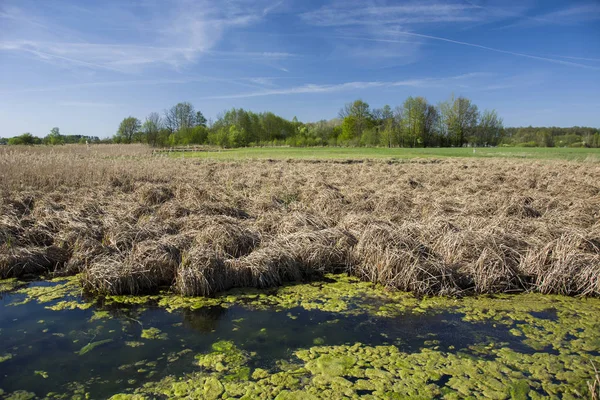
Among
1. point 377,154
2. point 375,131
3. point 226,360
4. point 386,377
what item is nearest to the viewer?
point 386,377

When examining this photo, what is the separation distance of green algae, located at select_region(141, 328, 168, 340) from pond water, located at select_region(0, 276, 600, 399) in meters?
0.01

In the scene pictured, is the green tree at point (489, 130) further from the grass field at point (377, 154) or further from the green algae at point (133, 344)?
the green algae at point (133, 344)

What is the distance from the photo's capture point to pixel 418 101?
67688mm

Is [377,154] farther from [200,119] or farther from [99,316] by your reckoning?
[200,119]

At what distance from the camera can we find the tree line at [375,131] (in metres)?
64.0

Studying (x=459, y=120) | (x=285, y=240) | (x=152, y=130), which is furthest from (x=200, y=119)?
(x=285, y=240)

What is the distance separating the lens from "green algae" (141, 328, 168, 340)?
464cm

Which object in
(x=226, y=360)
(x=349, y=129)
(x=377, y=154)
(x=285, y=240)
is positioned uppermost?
(x=349, y=129)

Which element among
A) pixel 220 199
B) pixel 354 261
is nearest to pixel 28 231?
pixel 220 199

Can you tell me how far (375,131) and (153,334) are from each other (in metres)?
62.2

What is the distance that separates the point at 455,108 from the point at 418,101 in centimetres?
699

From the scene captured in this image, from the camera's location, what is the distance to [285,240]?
7227 millimetres

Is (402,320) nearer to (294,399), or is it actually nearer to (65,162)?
(294,399)

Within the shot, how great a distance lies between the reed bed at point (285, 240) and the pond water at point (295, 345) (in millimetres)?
379
